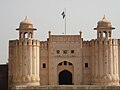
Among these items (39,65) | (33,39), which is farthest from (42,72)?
(33,39)

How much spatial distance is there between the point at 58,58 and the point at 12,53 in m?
4.56

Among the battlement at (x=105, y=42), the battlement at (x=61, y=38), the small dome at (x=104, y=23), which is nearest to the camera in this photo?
the battlement at (x=105, y=42)

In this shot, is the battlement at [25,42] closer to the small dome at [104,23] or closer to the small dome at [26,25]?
the small dome at [26,25]

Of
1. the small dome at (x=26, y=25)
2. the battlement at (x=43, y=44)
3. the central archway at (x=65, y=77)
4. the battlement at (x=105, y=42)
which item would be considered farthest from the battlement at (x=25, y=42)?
the battlement at (x=105, y=42)

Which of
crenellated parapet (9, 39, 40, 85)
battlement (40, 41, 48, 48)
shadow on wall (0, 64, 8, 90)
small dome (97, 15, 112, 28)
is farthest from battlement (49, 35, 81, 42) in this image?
shadow on wall (0, 64, 8, 90)

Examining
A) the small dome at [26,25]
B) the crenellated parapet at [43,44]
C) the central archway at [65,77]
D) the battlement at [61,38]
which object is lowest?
the central archway at [65,77]

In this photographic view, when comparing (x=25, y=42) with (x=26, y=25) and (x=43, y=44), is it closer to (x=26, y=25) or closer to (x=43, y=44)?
(x=26, y=25)

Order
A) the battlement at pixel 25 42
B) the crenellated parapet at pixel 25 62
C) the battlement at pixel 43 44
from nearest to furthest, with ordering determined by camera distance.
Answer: the crenellated parapet at pixel 25 62
the battlement at pixel 25 42
the battlement at pixel 43 44

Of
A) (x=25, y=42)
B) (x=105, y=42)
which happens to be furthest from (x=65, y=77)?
(x=25, y=42)

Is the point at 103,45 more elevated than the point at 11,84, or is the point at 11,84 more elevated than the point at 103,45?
the point at 103,45

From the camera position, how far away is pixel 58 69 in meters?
42.9

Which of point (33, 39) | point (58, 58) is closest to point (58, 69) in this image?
point (58, 58)

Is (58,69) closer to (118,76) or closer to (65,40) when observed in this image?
(65,40)

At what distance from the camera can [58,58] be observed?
4272 cm
